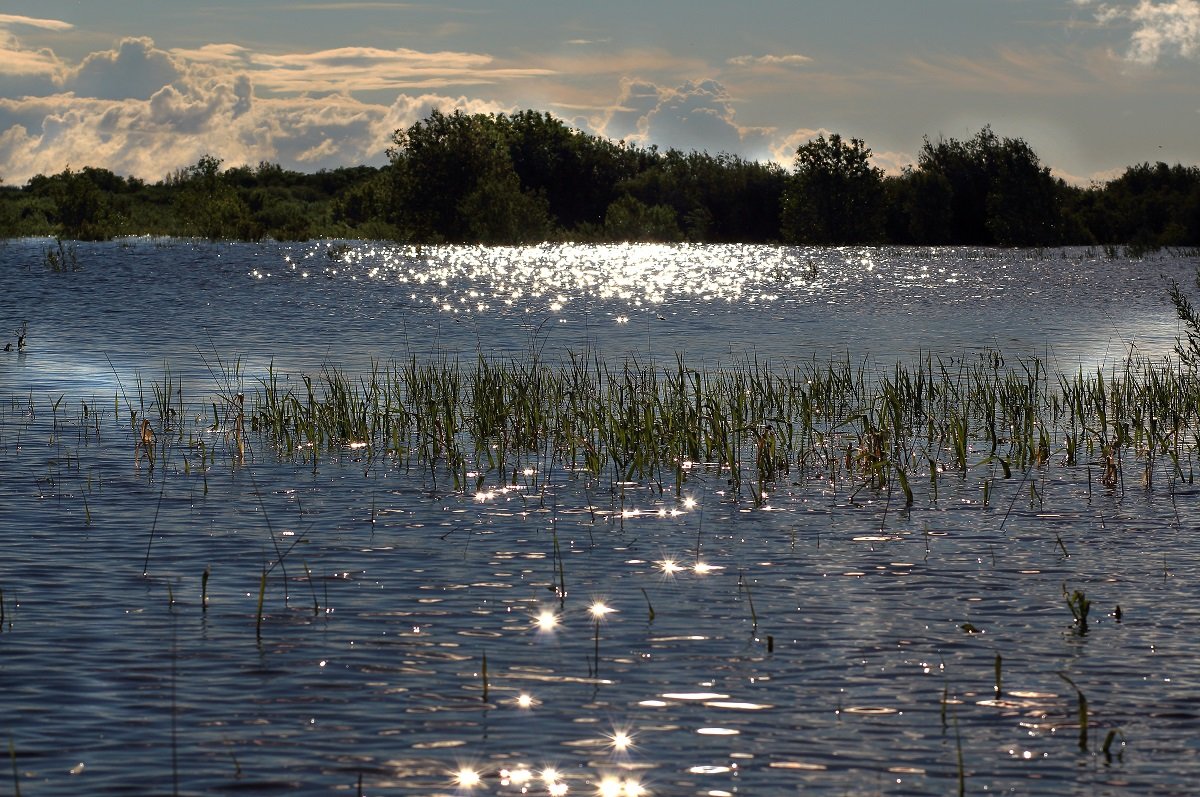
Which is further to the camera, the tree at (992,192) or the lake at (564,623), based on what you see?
the tree at (992,192)

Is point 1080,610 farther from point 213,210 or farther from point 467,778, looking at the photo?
point 213,210

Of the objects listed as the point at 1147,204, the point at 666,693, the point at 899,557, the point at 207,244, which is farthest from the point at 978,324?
the point at 1147,204

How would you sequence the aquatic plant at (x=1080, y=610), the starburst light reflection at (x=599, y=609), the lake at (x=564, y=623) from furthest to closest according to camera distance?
the starburst light reflection at (x=599, y=609), the aquatic plant at (x=1080, y=610), the lake at (x=564, y=623)

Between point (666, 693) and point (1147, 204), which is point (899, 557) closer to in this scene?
point (666, 693)

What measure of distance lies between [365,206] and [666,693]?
451 feet

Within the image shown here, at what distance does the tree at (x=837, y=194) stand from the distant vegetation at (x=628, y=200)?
13 cm

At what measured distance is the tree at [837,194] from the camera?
128 m

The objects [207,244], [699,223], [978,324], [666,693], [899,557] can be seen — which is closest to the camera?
[666,693]

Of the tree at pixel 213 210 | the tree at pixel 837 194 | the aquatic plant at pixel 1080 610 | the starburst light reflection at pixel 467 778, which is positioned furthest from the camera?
the tree at pixel 837 194

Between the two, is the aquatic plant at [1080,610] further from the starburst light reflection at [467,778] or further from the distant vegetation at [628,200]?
the distant vegetation at [628,200]

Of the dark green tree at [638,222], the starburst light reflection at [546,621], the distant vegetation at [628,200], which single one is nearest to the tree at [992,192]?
the distant vegetation at [628,200]

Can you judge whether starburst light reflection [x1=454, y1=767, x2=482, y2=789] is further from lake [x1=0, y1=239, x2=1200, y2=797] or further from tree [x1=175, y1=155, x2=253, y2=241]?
tree [x1=175, y1=155, x2=253, y2=241]

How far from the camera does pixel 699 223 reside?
138625 millimetres

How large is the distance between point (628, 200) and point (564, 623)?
126 metres
